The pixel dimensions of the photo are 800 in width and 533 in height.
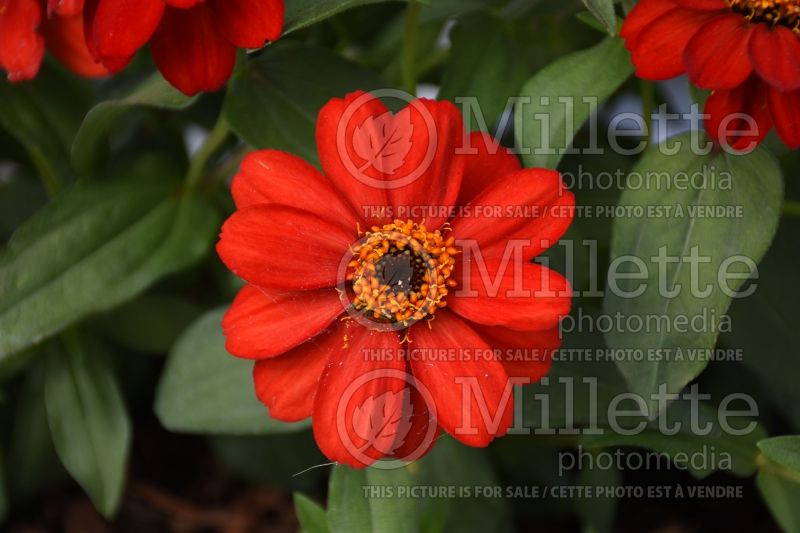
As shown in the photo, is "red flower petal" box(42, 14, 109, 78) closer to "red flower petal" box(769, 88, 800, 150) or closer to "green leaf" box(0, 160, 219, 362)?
"green leaf" box(0, 160, 219, 362)

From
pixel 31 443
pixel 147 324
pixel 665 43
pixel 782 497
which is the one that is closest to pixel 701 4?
pixel 665 43

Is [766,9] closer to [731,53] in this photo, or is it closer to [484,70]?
[731,53]

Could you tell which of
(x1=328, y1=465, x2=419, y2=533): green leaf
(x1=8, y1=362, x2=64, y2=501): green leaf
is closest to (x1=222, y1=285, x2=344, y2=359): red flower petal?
(x1=328, y1=465, x2=419, y2=533): green leaf

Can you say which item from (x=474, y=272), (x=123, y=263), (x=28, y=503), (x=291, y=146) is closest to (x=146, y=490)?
(x=28, y=503)

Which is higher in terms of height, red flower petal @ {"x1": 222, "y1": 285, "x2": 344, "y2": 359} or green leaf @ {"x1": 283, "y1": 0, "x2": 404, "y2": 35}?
green leaf @ {"x1": 283, "y1": 0, "x2": 404, "y2": 35}

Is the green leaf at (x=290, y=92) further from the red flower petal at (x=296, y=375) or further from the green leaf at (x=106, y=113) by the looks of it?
the red flower petal at (x=296, y=375)

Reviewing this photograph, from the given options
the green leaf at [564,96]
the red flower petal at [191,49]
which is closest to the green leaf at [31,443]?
the red flower petal at [191,49]

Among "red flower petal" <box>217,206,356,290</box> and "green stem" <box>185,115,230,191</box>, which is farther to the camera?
"green stem" <box>185,115,230,191</box>
